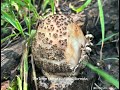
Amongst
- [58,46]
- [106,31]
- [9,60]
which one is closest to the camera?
[58,46]

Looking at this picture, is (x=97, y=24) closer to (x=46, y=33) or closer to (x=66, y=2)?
(x=66, y=2)

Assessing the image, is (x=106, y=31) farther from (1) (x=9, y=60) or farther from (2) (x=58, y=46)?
(1) (x=9, y=60)

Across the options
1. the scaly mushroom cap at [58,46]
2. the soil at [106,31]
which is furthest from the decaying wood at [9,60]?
the scaly mushroom cap at [58,46]

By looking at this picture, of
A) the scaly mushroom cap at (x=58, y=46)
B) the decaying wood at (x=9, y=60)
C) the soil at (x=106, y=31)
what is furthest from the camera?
the soil at (x=106, y=31)

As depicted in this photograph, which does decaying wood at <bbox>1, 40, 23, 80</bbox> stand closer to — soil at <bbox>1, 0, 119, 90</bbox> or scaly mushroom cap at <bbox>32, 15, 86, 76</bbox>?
soil at <bbox>1, 0, 119, 90</bbox>

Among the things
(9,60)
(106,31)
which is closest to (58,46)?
(9,60)

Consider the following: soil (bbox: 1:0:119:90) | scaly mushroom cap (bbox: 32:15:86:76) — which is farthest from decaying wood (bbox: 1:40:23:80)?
scaly mushroom cap (bbox: 32:15:86:76)

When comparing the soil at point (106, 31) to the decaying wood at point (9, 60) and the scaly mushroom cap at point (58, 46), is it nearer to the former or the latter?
the decaying wood at point (9, 60)

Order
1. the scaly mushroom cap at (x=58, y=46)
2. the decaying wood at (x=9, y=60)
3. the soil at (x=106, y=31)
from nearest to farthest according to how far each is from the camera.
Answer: the scaly mushroom cap at (x=58, y=46), the decaying wood at (x=9, y=60), the soil at (x=106, y=31)

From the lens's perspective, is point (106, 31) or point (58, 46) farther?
point (106, 31)
